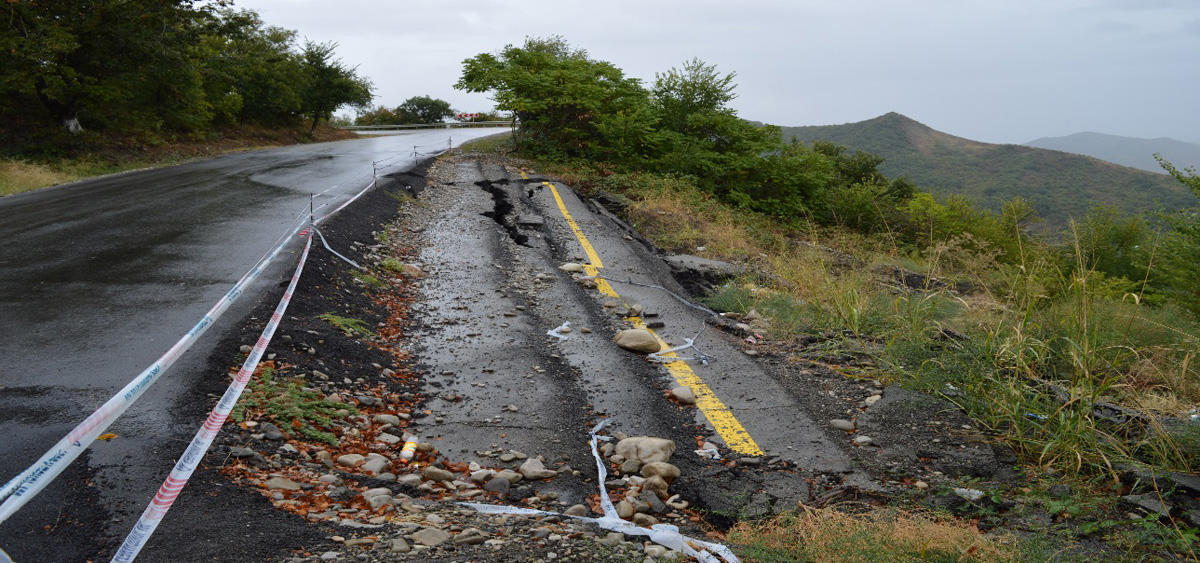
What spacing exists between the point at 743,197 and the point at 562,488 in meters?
15.4

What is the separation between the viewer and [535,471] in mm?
3715

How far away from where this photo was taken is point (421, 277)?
792 centimetres

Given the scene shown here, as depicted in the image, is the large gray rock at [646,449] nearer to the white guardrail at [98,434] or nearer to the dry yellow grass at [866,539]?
the dry yellow grass at [866,539]

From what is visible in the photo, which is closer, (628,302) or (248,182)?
(628,302)

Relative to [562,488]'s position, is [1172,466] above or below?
above

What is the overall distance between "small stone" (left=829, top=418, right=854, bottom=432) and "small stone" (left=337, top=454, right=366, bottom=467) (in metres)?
3.01

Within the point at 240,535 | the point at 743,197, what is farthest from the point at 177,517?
the point at 743,197

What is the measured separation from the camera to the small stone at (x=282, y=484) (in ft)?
10.5

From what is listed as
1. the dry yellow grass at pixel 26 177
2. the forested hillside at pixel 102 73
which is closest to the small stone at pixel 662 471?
the dry yellow grass at pixel 26 177

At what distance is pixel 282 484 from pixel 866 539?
275 cm

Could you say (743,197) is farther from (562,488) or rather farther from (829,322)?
(562,488)

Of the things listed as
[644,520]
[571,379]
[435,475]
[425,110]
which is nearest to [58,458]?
[435,475]

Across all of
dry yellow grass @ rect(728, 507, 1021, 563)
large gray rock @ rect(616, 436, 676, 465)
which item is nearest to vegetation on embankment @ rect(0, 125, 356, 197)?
large gray rock @ rect(616, 436, 676, 465)

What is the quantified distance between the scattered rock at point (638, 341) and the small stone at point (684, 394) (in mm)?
862
